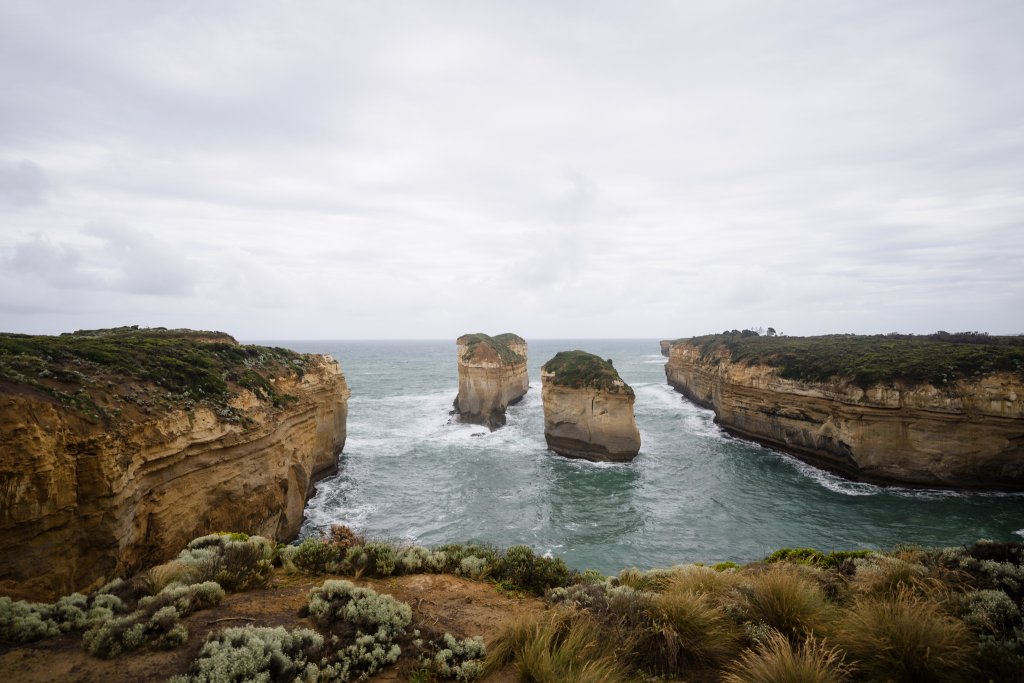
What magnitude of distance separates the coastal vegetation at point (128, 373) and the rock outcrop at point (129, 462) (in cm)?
5

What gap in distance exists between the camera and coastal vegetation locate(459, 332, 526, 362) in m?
42.3

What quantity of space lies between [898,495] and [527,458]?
2113 cm

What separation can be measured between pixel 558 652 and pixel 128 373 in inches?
563

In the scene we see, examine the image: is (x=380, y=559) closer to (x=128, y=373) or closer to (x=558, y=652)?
(x=558, y=652)

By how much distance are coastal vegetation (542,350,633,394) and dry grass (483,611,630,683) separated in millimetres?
24147

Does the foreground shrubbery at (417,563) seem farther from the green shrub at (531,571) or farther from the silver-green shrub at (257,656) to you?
the silver-green shrub at (257,656)

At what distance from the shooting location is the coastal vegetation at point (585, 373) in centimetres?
2889

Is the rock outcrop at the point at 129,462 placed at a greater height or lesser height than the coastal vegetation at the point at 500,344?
lesser

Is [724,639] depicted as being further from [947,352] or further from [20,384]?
[947,352]

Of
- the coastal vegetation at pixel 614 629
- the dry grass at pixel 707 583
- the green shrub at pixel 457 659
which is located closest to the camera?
the coastal vegetation at pixel 614 629

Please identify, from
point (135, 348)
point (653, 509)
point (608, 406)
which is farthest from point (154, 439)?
point (608, 406)

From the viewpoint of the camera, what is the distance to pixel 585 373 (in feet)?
99.8

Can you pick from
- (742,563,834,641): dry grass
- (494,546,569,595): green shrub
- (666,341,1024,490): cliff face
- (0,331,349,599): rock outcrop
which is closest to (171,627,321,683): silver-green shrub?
(494,546,569,595): green shrub

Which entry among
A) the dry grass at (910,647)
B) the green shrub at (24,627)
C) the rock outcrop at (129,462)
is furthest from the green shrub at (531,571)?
the rock outcrop at (129,462)
